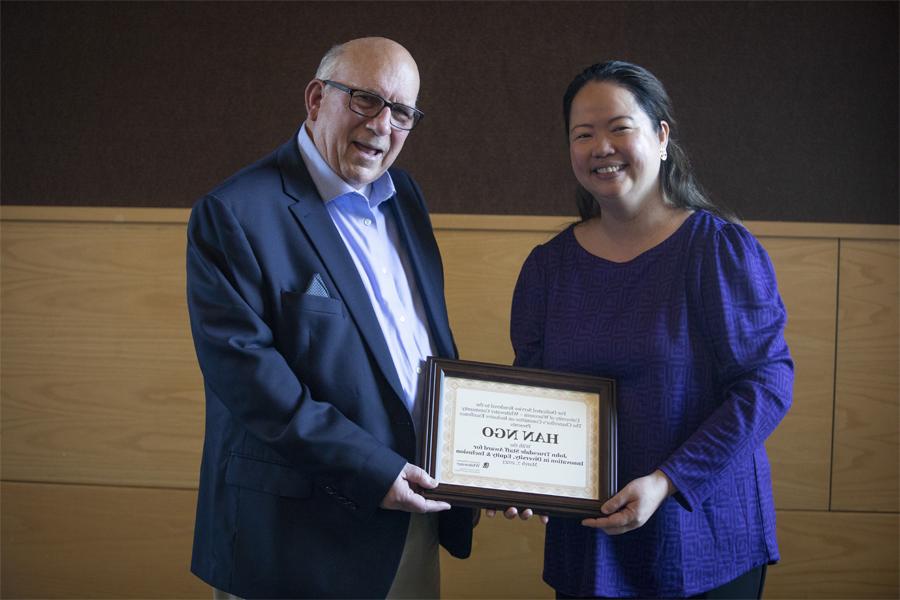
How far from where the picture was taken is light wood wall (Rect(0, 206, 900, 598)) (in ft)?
7.93

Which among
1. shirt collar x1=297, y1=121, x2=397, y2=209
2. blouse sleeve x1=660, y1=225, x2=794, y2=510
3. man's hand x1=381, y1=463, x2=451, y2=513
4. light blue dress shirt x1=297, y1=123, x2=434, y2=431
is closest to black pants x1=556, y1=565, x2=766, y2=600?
blouse sleeve x1=660, y1=225, x2=794, y2=510

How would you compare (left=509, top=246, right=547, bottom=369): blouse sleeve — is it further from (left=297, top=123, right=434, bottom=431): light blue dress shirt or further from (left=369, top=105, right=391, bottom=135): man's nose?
(left=369, top=105, right=391, bottom=135): man's nose

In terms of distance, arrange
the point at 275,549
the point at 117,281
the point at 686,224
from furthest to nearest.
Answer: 1. the point at 117,281
2. the point at 686,224
3. the point at 275,549

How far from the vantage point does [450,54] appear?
8.38ft

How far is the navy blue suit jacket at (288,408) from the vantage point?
1.31m

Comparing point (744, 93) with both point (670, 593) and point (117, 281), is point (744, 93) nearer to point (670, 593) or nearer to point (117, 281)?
point (670, 593)

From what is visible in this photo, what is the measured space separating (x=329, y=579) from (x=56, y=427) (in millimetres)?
1598

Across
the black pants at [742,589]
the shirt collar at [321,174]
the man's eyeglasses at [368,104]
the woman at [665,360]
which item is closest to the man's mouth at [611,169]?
the woman at [665,360]

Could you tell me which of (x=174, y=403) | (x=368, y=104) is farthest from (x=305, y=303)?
(x=174, y=403)

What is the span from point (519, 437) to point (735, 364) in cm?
43

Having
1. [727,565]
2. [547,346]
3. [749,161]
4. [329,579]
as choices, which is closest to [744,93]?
[749,161]

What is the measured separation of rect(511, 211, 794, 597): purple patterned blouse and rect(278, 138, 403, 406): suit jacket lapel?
390 mm

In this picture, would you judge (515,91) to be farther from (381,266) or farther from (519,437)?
(519,437)

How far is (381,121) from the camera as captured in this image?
4.93ft
